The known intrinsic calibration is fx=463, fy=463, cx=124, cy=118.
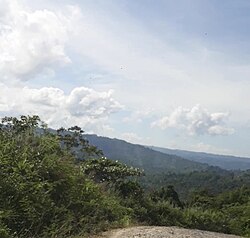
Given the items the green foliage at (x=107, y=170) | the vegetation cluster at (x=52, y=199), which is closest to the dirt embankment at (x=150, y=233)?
the vegetation cluster at (x=52, y=199)

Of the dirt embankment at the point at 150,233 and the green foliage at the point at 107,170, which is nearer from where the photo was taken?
the dirt embankment at the point at 150,233

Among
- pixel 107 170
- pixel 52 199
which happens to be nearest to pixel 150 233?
pixel 52 199

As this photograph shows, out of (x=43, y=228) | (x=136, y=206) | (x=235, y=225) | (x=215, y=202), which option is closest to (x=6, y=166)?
(x=43, y=228)

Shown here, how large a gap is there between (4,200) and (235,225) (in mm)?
11083

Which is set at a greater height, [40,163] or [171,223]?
[40,163]

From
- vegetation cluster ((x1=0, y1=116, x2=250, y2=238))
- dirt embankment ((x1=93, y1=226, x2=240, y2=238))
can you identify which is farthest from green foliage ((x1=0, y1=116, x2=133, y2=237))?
dirt embankment ((x1=93, y1=226, x2=240, y2=238))

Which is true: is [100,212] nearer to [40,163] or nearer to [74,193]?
[74,193]

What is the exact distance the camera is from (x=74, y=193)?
1031 centimetres

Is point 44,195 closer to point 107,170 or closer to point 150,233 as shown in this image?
point 150,233

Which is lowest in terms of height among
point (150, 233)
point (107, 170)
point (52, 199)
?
point (150, 233)

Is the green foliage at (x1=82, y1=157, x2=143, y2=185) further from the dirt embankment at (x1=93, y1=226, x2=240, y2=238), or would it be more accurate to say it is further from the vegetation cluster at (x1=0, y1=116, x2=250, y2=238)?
the dirt embankment at (x1=93, y1=226, x2=240, y2=238)

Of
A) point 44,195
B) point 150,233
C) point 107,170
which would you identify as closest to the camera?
point 44,195

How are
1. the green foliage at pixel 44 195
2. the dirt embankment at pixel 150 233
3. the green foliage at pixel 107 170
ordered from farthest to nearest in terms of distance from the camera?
the green foliage at pixel 107 170 < the dirt embankment at pixel 150 233 < the green foliage at pixel 44 195

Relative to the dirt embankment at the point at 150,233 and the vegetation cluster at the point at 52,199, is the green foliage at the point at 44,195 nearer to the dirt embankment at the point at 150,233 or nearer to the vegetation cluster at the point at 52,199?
the vegetation cluster at the point at 52,199
